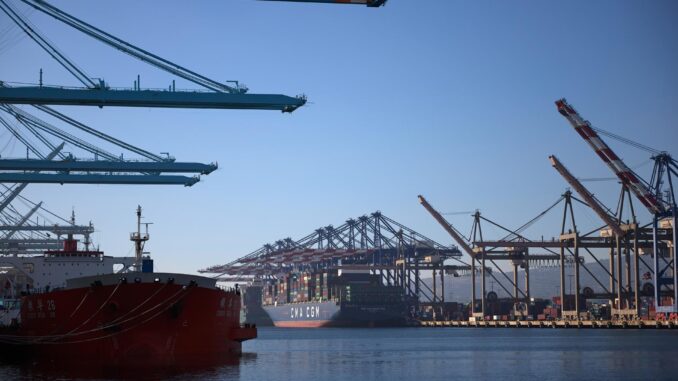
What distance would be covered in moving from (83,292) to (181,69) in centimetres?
1366

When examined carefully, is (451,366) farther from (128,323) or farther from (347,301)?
(347,301)

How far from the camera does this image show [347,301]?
454 feet

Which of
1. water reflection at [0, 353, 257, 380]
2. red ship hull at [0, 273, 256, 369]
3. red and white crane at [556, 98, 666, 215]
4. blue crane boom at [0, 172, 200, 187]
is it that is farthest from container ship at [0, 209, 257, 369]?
red and white crane at [556, 98, 666, 215]

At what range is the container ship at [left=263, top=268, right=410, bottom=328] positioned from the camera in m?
138

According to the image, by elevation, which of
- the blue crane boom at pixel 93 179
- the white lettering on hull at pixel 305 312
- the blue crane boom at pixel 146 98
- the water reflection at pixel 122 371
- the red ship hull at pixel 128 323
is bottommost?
the white lettering on hull at pixel 305 312

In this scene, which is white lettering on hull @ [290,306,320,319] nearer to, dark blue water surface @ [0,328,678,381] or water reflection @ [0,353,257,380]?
dark blue water surface @ [0,328,678,381]

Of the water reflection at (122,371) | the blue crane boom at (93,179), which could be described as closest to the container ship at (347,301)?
the blue crane boom at (93,179)

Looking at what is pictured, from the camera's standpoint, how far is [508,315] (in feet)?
422

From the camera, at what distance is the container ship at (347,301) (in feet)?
454

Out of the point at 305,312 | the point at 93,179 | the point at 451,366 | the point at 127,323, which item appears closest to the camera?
the point at 127,323

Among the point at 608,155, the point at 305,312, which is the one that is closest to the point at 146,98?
the point at 608,155

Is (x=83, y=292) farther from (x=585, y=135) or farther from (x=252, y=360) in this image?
(x=585, y=135)

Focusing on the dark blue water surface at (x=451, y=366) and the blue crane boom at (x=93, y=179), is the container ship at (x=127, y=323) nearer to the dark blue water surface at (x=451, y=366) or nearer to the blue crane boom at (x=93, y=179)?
the dark blue water surface at (x=451, y=366)

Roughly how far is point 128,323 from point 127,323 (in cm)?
5
